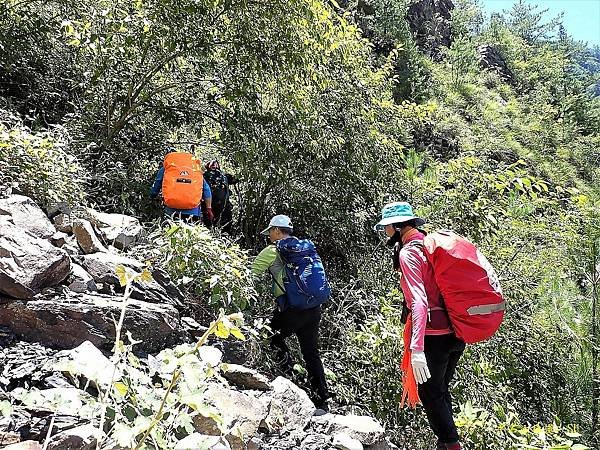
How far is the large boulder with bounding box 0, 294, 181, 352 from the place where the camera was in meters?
3.57

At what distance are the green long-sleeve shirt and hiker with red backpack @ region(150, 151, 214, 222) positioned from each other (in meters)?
1.21

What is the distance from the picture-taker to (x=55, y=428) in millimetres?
2738

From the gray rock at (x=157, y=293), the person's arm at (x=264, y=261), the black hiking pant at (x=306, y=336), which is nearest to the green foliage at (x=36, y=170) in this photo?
the gray rock at (x=157, y=293)

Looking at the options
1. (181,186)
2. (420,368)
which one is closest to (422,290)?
(420,368)

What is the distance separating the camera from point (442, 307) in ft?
12.7

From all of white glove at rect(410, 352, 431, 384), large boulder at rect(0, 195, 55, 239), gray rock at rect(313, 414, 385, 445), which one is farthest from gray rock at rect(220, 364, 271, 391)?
large boulder at rect(0, 195, 55, 239)

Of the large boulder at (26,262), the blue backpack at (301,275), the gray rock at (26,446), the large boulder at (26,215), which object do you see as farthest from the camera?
the blue backpack at (301,275)

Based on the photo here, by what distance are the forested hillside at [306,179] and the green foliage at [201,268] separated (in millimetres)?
17

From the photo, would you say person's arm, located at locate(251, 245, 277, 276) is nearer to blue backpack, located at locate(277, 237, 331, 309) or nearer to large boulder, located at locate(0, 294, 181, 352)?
blue backpack, located at locate(277, 237, 331, 309)

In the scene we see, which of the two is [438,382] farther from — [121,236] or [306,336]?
[121,236]

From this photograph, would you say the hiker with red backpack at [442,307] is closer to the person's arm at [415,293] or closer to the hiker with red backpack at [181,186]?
the person's arm at [415,293]

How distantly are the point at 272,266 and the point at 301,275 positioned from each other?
32 cm

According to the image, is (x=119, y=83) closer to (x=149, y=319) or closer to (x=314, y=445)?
(x=149, y=319)

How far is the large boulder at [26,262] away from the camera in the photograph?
3568 mm
